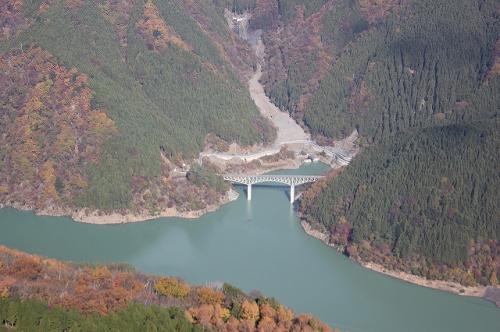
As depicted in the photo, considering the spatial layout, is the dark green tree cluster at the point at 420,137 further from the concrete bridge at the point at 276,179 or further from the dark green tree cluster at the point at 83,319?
the dark green tree cluster at the point at 83,319

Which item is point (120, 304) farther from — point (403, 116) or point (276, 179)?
point (403, 116)

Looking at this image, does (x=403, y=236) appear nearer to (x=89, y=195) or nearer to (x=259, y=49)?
(x=89, y=195)

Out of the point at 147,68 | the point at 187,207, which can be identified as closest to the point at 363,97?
the point at 147,68

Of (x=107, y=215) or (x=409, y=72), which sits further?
(x=409, y=72)

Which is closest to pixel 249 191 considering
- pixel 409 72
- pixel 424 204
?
pixel 424 204

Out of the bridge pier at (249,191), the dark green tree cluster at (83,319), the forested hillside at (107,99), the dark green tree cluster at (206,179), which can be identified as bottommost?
the dark green tree cluster at (83,319)

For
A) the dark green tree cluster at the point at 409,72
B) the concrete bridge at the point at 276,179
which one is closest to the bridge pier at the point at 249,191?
Result: the concrete bridge at the point at 276,179
